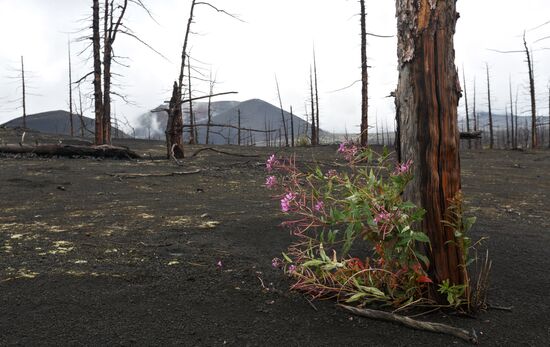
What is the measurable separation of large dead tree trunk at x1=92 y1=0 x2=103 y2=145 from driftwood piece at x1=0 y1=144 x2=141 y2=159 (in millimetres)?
3190

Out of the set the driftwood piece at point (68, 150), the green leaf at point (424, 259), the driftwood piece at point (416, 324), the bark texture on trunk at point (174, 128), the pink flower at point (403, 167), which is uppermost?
the bark texture on trunk at point (174, 128)

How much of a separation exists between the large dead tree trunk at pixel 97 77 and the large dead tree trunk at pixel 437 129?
1462 cm

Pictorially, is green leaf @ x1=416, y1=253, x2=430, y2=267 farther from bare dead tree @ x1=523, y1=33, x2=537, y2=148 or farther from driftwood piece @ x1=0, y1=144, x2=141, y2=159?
bare dead tree @ x1=523, y1=33, x2=537, y2=148

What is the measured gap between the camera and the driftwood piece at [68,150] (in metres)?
11.5

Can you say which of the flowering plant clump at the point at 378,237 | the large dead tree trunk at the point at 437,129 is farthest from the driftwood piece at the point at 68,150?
the large dead tree trunk at the point at 437,129

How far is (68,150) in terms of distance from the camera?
11.6 metres

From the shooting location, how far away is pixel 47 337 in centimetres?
206

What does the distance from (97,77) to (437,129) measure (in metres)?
15.2

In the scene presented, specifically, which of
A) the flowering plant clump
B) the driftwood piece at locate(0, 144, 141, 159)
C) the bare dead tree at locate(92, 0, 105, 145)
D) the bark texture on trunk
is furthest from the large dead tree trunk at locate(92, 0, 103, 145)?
the flowering plant clump

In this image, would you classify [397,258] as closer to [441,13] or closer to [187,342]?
[187,342]

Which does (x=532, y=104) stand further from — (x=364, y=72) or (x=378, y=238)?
(x=378, y=238)

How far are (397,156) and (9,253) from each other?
3331 mm

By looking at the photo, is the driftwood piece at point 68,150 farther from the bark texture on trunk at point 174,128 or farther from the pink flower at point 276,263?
the pink flower at point 276,263

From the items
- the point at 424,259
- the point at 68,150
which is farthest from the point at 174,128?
the point at 424,259
